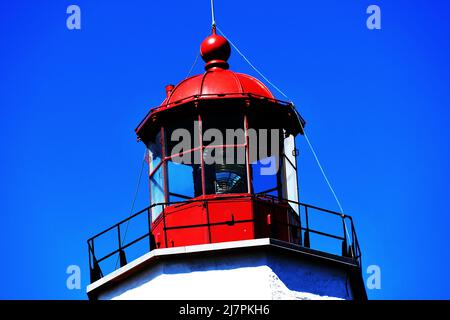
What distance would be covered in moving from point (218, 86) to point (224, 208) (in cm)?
271

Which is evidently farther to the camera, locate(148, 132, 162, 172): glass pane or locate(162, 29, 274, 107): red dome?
locate(148, 132, 162, 172): glass pane

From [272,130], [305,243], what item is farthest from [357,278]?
[272,130]

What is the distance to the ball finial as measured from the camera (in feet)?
102

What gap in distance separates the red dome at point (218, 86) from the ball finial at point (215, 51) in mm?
341

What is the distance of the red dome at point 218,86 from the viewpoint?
29.9 m

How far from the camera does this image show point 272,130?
3012 centimetres

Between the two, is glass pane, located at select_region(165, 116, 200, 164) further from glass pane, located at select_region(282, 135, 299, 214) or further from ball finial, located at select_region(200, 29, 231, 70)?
glass pane, located at select_region(282, 135, 299, 214)

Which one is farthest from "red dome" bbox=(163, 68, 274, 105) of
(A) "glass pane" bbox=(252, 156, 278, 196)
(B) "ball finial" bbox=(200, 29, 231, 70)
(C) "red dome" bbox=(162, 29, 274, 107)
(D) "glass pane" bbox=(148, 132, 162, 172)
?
(A) "glass pane" bbox=(252, 156, 278, 196)

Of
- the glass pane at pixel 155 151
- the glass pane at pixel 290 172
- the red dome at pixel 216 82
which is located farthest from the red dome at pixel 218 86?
the glass pane at pixel 290 172

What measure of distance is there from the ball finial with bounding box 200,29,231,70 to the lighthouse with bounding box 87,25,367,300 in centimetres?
3

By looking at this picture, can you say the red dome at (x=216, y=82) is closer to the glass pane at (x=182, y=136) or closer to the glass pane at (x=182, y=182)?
the glass pane at (x=182, y=136)
